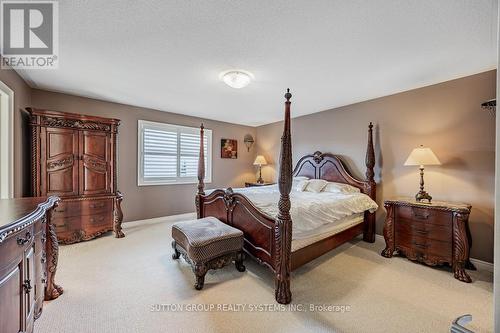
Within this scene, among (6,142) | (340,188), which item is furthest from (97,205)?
(340,188)

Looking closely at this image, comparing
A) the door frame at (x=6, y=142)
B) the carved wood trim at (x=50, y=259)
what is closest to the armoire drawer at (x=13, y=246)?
the carved wood trim at (x=50, y=259)

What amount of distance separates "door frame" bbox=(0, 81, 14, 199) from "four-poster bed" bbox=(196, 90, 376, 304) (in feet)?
7.71

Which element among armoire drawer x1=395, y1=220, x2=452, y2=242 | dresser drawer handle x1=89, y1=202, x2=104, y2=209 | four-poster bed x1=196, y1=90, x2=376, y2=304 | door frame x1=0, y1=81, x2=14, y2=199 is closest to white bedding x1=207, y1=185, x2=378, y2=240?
four-poster bed x1=196, y1=90, x2=376, y2=304

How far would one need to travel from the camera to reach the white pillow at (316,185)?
13.0ft

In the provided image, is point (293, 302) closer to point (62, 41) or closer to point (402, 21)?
point (402, 21)

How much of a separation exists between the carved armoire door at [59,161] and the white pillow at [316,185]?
3.89 m

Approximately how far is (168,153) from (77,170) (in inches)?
68.9

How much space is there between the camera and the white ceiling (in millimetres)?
1681

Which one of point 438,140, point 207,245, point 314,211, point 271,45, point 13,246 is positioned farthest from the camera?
point 438,140

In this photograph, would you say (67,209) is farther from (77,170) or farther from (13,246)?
(13,246)

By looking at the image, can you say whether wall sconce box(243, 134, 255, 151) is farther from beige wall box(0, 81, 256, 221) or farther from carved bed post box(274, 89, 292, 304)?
carved bed post box(274, 89, 292, 304)

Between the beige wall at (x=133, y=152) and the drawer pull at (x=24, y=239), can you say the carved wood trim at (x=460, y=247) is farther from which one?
the beige wall at (x=133, y=152)

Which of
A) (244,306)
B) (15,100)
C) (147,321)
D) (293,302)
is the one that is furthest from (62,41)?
(293,302)

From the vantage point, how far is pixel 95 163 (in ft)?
11.7
